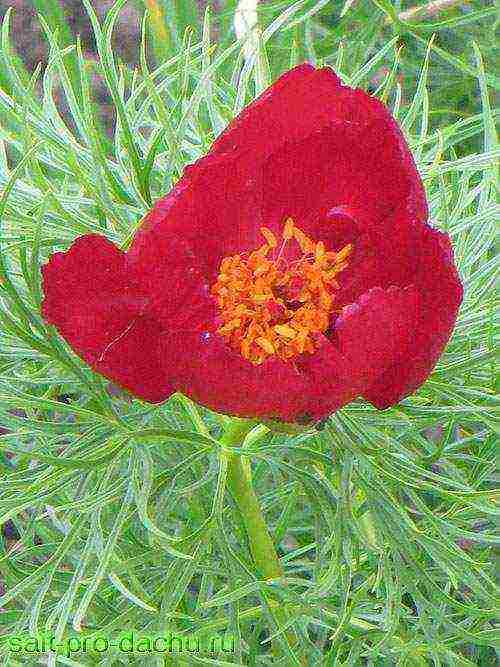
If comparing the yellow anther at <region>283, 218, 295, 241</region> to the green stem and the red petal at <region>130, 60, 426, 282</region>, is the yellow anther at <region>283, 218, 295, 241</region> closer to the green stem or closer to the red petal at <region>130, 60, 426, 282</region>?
the red petal at <region>130, 60, 426, 282</region>

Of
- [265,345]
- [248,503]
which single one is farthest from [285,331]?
[248,503]

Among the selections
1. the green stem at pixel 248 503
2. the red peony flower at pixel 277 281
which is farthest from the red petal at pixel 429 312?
the green stem at pixel 248 503

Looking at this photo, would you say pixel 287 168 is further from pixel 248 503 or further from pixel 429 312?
pixel 248 503

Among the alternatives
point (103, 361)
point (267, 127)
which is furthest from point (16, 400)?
point (267, 127)

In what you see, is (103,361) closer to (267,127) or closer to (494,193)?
(267,127)

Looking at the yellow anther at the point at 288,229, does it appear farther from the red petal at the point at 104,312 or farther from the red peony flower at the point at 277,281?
the red petal at the point at 104,312

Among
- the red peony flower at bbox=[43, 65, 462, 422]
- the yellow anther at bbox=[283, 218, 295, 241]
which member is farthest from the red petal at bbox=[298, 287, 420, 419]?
the yellow anther at bbox=[283, 218, 295, 241]

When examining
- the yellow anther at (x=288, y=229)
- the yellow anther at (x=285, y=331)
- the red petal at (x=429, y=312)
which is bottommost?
the red petal at (x=429, y=312)
